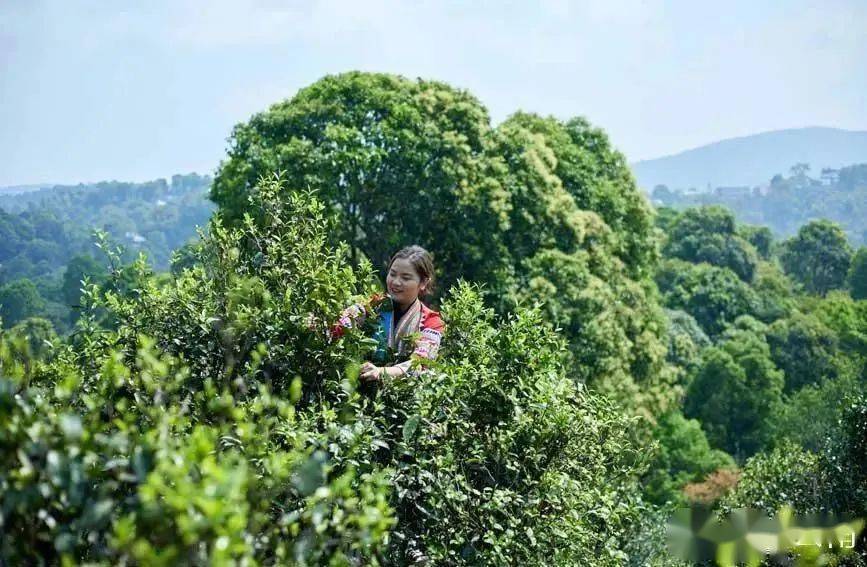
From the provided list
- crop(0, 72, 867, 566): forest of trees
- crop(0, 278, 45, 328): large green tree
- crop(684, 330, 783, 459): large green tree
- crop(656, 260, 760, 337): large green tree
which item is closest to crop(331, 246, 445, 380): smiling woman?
crop(0, 72, 867, 566): forest of trees

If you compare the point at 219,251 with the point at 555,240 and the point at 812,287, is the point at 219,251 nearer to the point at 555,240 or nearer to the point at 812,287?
the point at 555,240

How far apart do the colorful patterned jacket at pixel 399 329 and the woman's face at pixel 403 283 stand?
0.07m

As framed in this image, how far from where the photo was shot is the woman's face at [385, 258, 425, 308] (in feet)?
22.9

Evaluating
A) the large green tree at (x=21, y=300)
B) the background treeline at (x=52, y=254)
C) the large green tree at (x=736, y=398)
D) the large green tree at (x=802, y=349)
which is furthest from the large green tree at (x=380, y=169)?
the large green tree at (x=21, y=300)

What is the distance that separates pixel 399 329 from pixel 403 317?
13 centimetres

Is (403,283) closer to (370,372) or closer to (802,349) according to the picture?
(370,372)

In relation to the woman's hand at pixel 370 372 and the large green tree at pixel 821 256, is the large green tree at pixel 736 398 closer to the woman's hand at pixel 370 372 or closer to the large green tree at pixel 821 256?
the large green tree at pixel 821 256

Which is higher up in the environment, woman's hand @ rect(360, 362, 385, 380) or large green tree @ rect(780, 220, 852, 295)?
woman's hand @ rect(360, 362, 385, 380)

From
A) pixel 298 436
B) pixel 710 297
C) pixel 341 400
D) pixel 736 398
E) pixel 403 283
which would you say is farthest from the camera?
pixel 710 297

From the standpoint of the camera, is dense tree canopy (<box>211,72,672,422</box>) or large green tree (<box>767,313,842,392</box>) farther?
large green tree (<box>767,313,842,392</box>)

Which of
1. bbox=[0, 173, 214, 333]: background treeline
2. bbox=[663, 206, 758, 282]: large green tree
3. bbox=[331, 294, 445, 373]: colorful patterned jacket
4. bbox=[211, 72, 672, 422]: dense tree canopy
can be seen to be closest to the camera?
bbox=[331, 294, 445, 373]: colorful patterned jacket

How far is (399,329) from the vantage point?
22.4ft

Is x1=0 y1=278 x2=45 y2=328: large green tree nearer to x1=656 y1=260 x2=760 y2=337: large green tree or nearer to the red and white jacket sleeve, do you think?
x1=656 y1=260 x2=760 y2=337: large green tree

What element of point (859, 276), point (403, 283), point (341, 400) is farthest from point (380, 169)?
point (859, 276)
